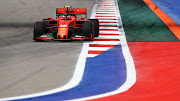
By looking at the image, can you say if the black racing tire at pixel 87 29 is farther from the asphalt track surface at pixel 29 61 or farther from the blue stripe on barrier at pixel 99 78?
the blue stripe on barrier at pixel 99 78

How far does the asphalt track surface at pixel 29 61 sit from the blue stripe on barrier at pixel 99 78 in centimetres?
50

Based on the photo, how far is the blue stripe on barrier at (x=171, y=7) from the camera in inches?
886

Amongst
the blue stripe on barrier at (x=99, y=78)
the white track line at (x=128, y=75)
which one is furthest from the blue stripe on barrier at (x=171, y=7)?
the blue stripe on barrier at (x=99, y=78)

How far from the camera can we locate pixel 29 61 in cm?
1046

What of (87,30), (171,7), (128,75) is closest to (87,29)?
(87,30)

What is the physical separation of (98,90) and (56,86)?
988 millimetres

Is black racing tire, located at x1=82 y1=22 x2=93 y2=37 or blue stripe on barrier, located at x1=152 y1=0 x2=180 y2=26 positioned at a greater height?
black racing tire, located at x1=82 y1=22 x2=93 y2=37

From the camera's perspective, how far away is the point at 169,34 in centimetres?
1650

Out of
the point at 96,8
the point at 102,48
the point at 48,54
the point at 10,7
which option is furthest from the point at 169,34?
the point at 10,7

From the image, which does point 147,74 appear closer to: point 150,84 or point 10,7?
point 150,84

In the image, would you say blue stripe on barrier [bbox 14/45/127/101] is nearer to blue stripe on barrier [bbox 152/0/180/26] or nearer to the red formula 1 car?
the red formula 1 car

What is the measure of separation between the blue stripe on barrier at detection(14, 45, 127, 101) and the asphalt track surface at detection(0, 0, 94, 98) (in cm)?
50

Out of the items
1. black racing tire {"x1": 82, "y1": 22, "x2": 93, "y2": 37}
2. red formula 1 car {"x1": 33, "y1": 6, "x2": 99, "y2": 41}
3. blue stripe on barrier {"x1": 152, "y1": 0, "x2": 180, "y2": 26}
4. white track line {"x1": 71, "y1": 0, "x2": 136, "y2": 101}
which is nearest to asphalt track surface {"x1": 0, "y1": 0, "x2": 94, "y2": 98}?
red formula 1 car {"x1": 33, "y1": 6, "x2": 99, "y2": 41}

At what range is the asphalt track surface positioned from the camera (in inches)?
307
